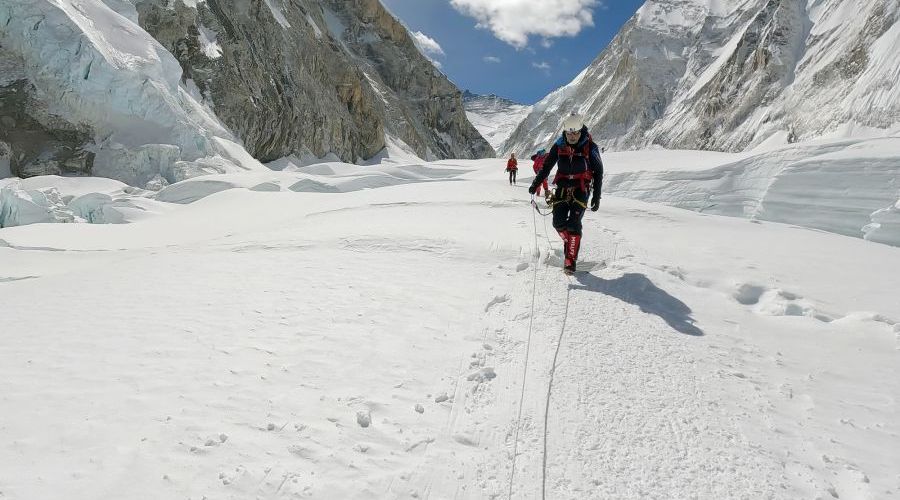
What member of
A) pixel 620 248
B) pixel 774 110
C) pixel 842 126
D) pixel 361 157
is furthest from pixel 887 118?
pixel 620 248

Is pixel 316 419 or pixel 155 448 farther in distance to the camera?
pixel 316 419

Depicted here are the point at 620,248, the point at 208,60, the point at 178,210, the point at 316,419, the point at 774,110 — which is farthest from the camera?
the point at 774,110

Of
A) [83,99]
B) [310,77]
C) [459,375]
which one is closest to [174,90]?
[83,99]

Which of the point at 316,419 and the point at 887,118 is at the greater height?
the point at 887,118

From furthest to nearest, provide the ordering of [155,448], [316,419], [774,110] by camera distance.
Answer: [774,110], [316,419], [155,448]

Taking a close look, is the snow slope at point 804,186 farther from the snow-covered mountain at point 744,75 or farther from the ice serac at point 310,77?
the snow-covered mountain at point 744,75

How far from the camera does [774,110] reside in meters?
69.4

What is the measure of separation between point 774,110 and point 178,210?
77995mm

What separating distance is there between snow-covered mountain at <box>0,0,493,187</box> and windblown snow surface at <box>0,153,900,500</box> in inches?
763

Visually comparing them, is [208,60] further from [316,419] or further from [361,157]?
[316,419]

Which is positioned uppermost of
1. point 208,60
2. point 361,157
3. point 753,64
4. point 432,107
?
point 753,64

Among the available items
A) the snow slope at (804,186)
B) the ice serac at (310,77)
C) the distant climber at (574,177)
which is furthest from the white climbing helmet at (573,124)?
the ice serac at (310,77)

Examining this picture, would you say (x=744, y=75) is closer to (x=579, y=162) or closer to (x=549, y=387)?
(x=579, y=162)

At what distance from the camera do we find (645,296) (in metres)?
4.96
